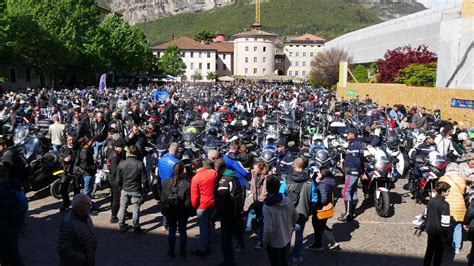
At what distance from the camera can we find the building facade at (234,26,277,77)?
4350 inches

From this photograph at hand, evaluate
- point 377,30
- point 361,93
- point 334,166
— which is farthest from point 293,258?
point 377,30

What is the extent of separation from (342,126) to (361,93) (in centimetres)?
2456

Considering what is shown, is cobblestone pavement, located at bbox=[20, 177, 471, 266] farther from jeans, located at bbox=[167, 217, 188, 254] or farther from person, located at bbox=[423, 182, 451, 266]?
person, located at bbox=[423, 182, 451, 266]

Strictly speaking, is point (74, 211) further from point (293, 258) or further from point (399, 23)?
point (399, 23)

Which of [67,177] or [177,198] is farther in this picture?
[67,177]

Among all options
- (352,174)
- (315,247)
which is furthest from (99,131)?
(315,247)

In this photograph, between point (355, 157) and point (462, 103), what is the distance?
15.1 meters

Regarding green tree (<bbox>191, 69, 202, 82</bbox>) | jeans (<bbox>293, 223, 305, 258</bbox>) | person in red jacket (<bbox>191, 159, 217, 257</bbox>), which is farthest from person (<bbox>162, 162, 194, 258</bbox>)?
green tree (<bbox>191, 69, 202, 82</bbox>)

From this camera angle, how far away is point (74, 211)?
13.9ft

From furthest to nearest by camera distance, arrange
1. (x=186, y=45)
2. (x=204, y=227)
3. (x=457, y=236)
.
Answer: (x=186, y=45) → (x=457, y=236) → (x=204, y=227)

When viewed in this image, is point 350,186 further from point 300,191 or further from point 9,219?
point 9,219

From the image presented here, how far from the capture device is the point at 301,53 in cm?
11875

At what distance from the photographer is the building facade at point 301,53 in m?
117

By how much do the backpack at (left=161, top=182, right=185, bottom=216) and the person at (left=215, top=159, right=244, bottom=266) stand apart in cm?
70
